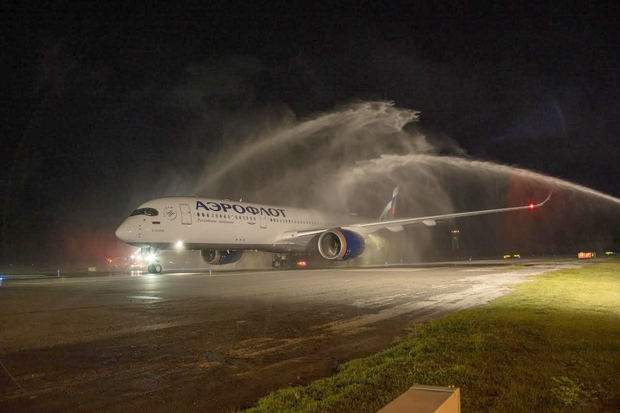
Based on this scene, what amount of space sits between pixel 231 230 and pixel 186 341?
21.0 meters

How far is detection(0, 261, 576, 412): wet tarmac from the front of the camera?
5.27m

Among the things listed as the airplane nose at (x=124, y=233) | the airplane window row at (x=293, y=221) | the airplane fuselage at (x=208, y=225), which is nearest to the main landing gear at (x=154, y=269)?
the airplane fuselage at (x=208, y=225)

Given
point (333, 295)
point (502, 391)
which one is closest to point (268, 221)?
point (333, 295)

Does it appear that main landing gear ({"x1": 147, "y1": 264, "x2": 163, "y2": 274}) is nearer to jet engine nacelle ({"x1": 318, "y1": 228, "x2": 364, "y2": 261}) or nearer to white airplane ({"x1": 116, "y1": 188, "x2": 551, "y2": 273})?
white airplane ({"x1": 116, "y1": 188, "x2": 551, "y2": 273})

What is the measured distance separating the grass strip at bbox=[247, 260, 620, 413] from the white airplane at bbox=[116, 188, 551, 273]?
19251 mm

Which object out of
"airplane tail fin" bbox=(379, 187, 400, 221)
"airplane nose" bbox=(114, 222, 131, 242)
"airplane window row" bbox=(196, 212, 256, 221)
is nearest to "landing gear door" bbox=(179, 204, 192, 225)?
"airplane window row" bbox=(196, 212, 256, 221)

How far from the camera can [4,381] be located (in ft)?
19.0

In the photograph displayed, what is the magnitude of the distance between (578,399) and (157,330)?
23.8 feet

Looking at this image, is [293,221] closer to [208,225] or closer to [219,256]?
[219,256]

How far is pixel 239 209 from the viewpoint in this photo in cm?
2980

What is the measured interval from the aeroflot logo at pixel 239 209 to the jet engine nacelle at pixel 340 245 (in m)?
4.70

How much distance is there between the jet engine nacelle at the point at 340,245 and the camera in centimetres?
2844

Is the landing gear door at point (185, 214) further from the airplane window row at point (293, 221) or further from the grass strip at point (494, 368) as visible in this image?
the grass strip at point (494, 368)

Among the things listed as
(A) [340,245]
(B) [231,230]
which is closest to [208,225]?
(B) [231,230]
